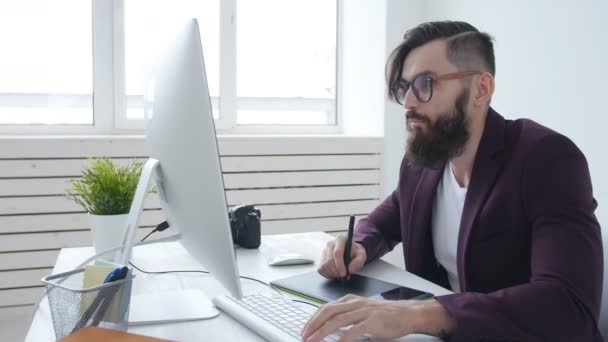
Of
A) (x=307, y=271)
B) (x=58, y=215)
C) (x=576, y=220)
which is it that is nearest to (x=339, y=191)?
(x=58, y=215)

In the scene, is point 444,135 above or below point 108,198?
above

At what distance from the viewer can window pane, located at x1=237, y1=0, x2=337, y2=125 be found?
3307 mm

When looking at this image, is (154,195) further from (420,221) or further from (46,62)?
(420,221)

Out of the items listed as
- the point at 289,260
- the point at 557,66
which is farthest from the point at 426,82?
the point at 557,66

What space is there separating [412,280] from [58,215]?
1.85 m

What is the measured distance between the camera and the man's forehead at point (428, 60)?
1411 mm

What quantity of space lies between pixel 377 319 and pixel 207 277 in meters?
0.54

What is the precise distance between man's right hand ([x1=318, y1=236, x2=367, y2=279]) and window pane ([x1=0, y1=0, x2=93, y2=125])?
207 cm

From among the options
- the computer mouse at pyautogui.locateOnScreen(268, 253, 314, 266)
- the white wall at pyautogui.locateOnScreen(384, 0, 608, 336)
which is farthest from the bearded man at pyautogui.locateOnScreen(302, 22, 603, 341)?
the white wall at pyautogui.locateOnScreen(384, 0, 608, 336)

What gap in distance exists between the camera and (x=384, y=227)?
1.67 metres

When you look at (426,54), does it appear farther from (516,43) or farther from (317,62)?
(317,62)

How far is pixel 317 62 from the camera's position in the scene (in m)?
3.49

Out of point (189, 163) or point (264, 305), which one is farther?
point (264, 305)

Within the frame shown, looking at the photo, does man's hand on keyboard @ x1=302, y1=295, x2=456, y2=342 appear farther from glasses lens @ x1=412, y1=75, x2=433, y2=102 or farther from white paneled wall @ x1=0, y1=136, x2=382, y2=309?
white paneled wall @ x1=0, y1=136, x2=382, y2=309
